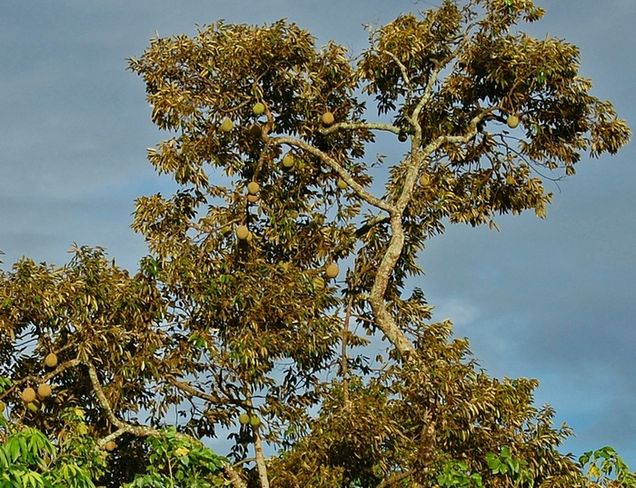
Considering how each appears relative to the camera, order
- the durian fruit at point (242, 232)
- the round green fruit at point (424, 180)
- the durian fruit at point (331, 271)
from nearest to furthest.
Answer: the durian fruit at point (242, 232), the durian fruit at point (331, 271), the round green fruit at point (424, 180)

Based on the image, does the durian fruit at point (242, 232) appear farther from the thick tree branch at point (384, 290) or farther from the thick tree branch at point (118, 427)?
the thick tree branch at point (118, 427)

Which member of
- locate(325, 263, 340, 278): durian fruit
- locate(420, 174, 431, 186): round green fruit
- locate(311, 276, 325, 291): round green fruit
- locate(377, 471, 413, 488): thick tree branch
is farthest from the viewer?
locate(420, 174, 431, 186): round green fruit

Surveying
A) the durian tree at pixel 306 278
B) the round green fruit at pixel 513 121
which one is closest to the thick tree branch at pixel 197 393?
the durian tree at pixel 306 278

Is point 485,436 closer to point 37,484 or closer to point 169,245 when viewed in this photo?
point 169,245

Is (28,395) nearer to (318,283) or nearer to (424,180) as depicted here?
(318,283)

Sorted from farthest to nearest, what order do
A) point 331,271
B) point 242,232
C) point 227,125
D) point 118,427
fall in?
point 227,125 < point 331,271 < point 242,232 < point 118,427

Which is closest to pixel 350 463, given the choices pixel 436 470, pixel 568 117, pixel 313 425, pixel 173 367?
pixel 313 425

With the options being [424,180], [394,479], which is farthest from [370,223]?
[394,479]

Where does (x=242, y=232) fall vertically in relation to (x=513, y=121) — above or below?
below

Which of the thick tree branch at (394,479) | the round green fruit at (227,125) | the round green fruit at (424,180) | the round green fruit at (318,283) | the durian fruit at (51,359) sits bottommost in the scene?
the thick tree branch at (394,479)

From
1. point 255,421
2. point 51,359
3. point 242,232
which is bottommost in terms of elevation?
point 51,359

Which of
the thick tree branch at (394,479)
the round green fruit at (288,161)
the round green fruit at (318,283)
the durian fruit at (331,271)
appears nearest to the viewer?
the thick tree branch at (394,479)

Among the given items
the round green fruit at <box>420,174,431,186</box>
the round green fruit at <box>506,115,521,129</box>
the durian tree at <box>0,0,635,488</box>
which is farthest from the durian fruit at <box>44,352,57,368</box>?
the round green fruit at <box>506,115,521,129</box>

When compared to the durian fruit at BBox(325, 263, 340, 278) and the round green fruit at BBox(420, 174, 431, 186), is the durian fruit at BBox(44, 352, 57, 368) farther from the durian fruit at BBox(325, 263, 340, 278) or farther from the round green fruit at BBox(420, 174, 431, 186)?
the round green fruit at BBox(420, 174, 431, 186)
